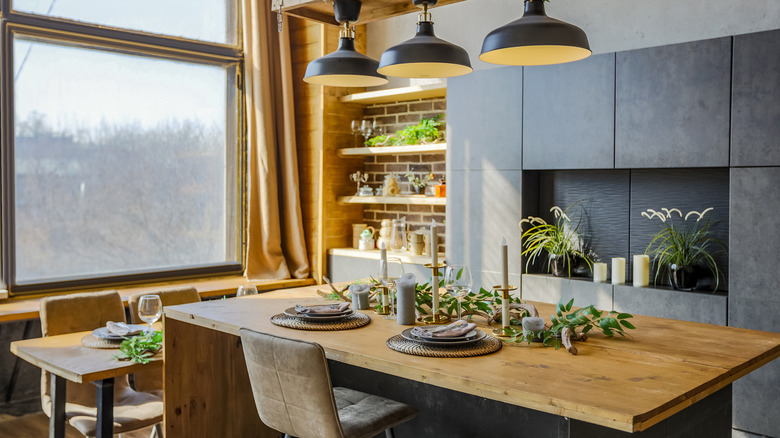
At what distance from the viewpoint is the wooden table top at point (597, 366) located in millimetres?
1552

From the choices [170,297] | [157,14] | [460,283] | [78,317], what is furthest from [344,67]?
[157,14]

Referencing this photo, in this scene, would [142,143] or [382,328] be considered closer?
[382,328]

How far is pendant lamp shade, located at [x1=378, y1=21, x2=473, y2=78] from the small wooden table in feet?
4.85

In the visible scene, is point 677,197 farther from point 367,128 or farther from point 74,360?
point 74,360

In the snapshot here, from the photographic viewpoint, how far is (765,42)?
3.11 metres

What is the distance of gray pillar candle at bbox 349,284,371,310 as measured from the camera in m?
2.70

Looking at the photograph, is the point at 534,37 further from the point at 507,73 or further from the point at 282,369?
the point at 507,73

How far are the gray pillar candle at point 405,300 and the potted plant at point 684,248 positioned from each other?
5.68 ft

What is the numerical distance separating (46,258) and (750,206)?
3938 millimetres

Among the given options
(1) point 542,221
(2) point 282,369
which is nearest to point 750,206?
(1) point 542,221

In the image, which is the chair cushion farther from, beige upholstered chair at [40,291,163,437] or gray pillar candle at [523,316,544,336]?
beige upholstered chair at [40,291,163,437]

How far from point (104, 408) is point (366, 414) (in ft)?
3.27

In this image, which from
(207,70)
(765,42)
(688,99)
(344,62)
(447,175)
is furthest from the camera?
(207,70)

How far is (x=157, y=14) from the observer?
4676 mm
